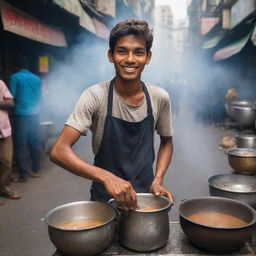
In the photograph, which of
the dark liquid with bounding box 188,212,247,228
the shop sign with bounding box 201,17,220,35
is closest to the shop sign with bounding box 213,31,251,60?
the shop sign with bounding box 201,17,220,35

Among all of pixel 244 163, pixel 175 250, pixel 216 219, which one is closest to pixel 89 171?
pixel 175 250

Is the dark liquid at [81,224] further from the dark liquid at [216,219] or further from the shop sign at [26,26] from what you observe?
the shop sign at [26,26]

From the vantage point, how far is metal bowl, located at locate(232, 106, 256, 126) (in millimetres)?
9219

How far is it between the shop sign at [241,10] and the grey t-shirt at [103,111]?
1015 cm

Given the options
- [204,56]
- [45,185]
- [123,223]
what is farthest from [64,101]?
[204,56]

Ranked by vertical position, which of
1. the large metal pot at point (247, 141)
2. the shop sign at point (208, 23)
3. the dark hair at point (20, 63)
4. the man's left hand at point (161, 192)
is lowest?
the large metal pot at point (247, 141)

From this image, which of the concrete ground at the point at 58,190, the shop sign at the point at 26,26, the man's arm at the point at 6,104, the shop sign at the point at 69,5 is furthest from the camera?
the shop sign at the point at 69,5

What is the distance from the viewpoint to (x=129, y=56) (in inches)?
78.7

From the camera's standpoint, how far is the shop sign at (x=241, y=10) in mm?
11129

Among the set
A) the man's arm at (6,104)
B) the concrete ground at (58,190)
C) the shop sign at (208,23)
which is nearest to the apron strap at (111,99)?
the concrete ground at (58,190)

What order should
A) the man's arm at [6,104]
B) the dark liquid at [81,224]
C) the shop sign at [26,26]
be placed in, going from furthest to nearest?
the shop sign at [26,26] < the man's arm at [6,104] < the dark liquid at [81,224]

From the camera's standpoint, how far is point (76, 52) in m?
11.8

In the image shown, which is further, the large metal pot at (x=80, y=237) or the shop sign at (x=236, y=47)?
the shop sign at (x=236, y=47)

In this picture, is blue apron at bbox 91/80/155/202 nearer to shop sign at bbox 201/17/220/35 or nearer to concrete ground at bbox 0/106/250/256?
concrete ground at bbox 0/106/250/256
